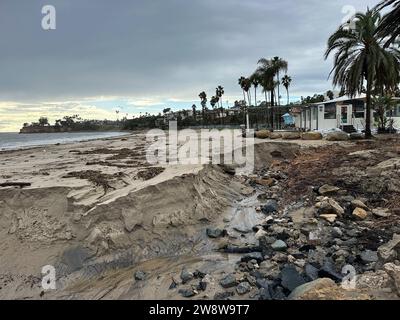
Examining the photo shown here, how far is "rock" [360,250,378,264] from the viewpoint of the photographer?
6.69 metres

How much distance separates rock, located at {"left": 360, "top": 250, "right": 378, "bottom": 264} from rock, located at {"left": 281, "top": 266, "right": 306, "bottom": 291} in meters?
1.32

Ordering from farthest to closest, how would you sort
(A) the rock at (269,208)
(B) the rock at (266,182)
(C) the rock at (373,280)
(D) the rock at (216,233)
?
(B) the rock at (266,182)
(A) the rock at (269,208)
(D) the rock at (216,233)
(C) the rock at (373,280)

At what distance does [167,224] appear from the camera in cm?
895

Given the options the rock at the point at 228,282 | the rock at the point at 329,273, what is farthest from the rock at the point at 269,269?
the rock at the point at 329,273

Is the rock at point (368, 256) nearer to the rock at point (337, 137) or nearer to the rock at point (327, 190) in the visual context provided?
the rock at point (327, 190)

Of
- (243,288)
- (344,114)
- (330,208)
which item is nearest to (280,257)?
(243,288)

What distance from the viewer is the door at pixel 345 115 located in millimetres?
34656

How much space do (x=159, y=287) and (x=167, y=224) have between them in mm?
2491

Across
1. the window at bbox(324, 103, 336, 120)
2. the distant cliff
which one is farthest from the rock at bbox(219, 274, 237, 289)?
the distant cliff

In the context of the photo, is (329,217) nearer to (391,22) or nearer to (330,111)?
(391,22)

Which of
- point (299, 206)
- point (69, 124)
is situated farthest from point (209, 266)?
point (69, 124)

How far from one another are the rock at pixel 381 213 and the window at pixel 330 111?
2788 centimetres

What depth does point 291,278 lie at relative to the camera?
20.1 feet
